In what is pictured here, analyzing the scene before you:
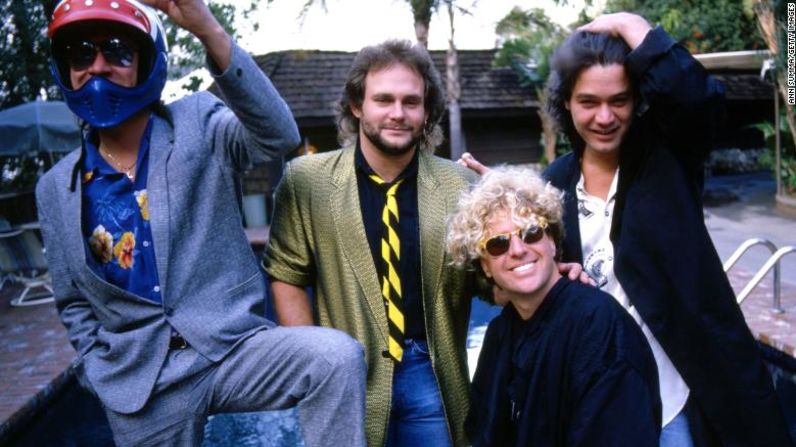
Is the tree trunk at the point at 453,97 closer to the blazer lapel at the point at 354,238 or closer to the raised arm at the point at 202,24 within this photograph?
the blazer lapel at the point at 354,238

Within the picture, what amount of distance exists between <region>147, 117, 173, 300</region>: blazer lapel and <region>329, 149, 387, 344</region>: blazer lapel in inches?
24.6

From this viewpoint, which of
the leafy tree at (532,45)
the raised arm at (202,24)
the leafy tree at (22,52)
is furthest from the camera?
the leafy tree at (532,45)

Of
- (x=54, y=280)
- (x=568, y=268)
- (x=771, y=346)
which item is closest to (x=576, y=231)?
(x=568, y=268)

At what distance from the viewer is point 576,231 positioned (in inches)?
83.8

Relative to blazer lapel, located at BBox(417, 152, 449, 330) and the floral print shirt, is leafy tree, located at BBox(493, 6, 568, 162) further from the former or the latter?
the floral print shirt

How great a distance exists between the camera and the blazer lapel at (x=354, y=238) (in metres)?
2.27

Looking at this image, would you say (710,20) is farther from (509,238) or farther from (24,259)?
(509,238)

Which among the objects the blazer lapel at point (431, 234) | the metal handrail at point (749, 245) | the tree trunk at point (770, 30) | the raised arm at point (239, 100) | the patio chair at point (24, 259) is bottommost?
the patio chair at point (24, 259)

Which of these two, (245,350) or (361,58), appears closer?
(245,350)

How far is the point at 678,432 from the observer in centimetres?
193

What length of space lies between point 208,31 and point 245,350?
2.65 ft

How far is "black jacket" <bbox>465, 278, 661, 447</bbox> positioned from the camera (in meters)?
1.72

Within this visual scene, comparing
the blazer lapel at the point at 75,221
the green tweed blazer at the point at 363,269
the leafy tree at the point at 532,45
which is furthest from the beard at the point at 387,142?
the leafy tree at the point at 532,45

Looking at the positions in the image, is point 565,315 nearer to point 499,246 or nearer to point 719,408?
point 499,246
